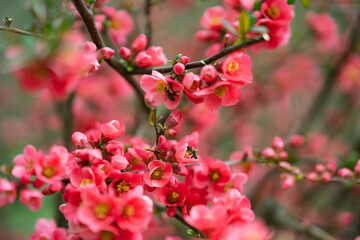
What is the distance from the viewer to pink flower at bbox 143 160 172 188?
0.72 metres

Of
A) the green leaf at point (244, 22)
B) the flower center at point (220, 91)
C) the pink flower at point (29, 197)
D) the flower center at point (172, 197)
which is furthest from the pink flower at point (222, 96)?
the pink flower at point (29, 197)

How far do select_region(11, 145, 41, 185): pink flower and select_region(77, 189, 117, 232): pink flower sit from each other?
0.29 metres

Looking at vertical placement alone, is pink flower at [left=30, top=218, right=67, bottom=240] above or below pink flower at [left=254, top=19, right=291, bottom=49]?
below

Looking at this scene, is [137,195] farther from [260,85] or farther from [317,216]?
[317,216]

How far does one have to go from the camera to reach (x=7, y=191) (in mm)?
875

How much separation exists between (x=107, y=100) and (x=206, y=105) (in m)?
1.28

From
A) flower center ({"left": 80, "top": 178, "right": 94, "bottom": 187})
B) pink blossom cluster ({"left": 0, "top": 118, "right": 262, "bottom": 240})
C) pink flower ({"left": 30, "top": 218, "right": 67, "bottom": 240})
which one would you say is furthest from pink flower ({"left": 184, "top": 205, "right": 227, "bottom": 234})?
pink flower ({"left": 30, "top": 218, "right": 67, "bottom": 240})

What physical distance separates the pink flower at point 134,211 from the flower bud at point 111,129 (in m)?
0.17

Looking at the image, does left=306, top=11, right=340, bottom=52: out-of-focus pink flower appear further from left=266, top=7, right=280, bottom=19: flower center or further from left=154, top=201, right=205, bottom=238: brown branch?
left=154, top=201, right=205, bottom=238: brown branch

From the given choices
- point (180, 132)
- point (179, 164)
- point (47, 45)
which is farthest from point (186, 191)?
point (180, 132)

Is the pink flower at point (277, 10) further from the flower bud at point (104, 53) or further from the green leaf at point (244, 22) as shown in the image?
the flower bud at point (104, 53)

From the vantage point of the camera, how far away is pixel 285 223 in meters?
1.61

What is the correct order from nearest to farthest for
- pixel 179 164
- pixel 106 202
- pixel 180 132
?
1. pixel 106 202
2. pixel 179 164
3. pixel 180 132

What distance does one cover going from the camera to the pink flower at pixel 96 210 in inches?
23.6
